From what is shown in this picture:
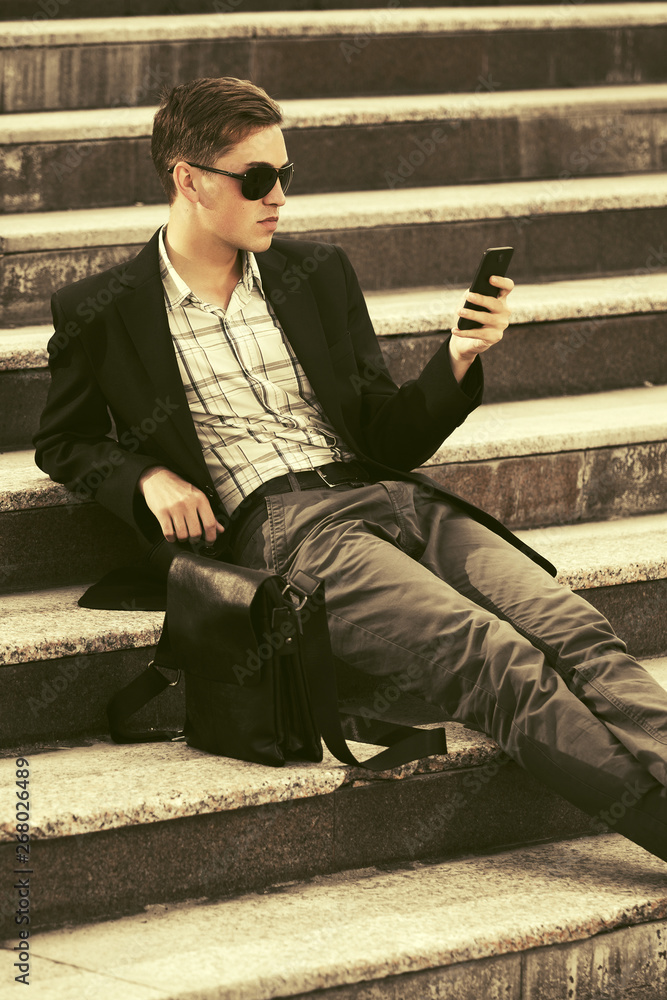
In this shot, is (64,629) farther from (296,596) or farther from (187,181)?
(187,181)

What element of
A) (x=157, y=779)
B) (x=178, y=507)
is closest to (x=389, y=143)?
(x=178, y=507)

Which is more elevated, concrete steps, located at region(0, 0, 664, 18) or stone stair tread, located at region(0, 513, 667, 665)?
concrete steps, located at region(0, 0, 664, 18)

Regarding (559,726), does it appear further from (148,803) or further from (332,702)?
(148,803)

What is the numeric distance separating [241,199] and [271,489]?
62 centimetres

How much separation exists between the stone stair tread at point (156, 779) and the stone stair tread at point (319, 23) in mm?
2647

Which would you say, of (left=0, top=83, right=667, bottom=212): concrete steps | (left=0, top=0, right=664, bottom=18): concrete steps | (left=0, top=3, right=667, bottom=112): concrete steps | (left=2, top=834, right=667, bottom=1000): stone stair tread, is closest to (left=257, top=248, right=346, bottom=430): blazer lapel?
(left=2, top=834, right=667, bottom=1000): stone stair tread

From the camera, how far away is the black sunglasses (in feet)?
8.45

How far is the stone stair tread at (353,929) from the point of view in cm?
200

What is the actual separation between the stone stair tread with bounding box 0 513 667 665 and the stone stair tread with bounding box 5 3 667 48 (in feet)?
6.97

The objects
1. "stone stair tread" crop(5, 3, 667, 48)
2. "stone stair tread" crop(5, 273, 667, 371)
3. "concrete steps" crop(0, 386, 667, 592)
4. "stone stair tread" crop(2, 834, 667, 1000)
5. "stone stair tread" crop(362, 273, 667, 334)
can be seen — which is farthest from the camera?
"stone stair tread" crop(5, 3, 667, 48)

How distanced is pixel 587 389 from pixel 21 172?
6.10 feet

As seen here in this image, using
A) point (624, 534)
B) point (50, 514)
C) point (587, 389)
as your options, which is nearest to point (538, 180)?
point (587, 389)

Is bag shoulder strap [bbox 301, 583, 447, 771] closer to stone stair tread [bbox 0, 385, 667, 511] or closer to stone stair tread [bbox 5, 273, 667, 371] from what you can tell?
stone stair tread [bbox 0, 385, 667, 511]

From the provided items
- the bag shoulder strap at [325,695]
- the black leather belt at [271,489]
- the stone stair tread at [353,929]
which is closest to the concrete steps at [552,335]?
the black leather belt at [271,489]
